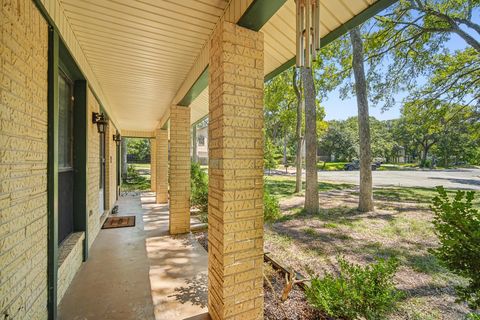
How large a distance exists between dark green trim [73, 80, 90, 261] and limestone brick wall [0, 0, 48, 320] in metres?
1.42

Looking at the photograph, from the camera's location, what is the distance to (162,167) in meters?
8.91

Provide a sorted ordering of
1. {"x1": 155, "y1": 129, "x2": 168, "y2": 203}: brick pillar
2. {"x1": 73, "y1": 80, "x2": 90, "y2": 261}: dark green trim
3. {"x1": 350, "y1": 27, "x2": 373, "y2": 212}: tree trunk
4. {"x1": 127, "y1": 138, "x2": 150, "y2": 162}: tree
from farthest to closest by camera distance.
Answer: {"x1": 127, "y1": 138, "x2": 150, "y2": 162}: tree, {"x1": 155, "y1": 129, "x2": 168, "y2": 203}: brick pillar, {"x1": 350, "y1": 27, "x2": 373, "y2": 212}: tree trunk, {"x1": 73, "y1": 80, "x2": 90, "y2": 261}: dark green trim

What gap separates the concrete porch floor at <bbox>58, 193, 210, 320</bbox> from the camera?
245cm

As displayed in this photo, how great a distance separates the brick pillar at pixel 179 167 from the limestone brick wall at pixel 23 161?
9.05ft

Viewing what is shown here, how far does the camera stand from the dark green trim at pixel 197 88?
10.4 ft

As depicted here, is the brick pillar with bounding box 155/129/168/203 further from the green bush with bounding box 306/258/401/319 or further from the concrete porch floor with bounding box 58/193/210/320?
the green bush with bounding box 306/258/401/319

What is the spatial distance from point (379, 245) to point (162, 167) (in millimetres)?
7243

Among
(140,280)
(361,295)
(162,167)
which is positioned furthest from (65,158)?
(162,167)

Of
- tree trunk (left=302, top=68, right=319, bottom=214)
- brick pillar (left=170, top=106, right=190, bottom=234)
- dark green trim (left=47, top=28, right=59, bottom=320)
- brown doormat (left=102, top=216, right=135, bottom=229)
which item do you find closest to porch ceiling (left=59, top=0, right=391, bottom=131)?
dark green trim (left=47, top=28, right=59, bottom=320)

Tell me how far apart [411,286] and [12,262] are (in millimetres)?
4298

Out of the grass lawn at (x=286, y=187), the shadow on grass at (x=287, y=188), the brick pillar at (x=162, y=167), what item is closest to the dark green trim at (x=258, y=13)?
→ the brick pillar at (x=162, y=167)

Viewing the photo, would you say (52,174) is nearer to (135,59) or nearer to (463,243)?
(135,59)

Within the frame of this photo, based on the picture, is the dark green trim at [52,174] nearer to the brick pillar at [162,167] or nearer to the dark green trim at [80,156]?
the dark green trim at [80,156]

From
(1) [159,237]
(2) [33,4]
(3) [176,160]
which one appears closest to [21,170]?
(2) [33,4]
